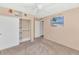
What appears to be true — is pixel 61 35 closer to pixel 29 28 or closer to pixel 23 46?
pixel 29 28

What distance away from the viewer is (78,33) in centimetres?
333

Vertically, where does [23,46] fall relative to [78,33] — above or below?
below

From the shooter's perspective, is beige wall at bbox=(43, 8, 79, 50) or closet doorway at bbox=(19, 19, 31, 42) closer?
beige wall at bbox=(43, 8, 79, 50)

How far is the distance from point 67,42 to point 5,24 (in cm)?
249

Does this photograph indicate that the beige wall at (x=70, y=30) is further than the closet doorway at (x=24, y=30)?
No

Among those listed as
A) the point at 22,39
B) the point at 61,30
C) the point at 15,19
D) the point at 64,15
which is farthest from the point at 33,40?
the point at 64,15

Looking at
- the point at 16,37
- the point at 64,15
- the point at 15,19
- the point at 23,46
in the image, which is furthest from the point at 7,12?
the point at 64,15

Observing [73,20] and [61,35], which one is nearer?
[73,20]


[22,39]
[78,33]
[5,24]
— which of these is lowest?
[22,39]

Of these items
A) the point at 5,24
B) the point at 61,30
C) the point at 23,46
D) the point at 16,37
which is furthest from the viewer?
the point at 61,30

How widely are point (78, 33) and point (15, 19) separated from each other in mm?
2342

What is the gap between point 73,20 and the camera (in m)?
3.55

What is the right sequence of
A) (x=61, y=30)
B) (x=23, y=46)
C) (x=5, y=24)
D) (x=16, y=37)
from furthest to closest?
(x=61, y=30)
(x=16, y=37)
(x=23, y=46)
(x=5, y=24)

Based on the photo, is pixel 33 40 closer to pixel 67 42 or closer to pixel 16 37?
pixel 16 37
